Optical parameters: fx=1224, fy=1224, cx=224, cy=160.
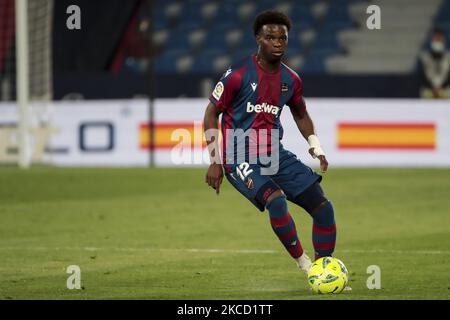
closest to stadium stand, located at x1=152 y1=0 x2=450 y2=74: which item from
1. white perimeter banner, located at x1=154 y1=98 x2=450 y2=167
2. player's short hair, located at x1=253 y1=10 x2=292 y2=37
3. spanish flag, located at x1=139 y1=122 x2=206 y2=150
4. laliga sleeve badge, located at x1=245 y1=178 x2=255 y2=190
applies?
white perimeter banner, located at x1=154 y1=98 x2=450 y2=167

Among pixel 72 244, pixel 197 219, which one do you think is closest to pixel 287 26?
pixel 72 244

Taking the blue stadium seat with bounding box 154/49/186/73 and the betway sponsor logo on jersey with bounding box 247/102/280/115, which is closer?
the betway sponsor logo on jersey with bounding box 247/102/280/115

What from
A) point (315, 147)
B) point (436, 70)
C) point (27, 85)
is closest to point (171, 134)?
point (27, 85)

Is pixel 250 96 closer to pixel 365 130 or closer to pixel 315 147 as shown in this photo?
pixel 315 147

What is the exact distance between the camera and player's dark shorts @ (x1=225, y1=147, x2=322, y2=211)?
9242 millimetres

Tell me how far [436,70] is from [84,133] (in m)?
7.84

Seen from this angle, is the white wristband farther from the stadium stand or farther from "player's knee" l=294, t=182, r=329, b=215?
the stadium stand

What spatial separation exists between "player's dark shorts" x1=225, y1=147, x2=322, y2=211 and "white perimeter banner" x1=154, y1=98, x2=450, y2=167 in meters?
13.1

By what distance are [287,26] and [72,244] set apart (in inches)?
176

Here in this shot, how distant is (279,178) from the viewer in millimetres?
9359

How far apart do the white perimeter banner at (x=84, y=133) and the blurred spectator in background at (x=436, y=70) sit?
6.13 metres

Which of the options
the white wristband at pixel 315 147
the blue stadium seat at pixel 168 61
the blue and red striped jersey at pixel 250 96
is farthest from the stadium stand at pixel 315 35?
the blue and red striped jersey at pixel 250 96

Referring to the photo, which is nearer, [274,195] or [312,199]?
[274,195]

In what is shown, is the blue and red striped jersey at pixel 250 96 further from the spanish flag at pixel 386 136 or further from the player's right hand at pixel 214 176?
the spanish flag at pixel 386 136
